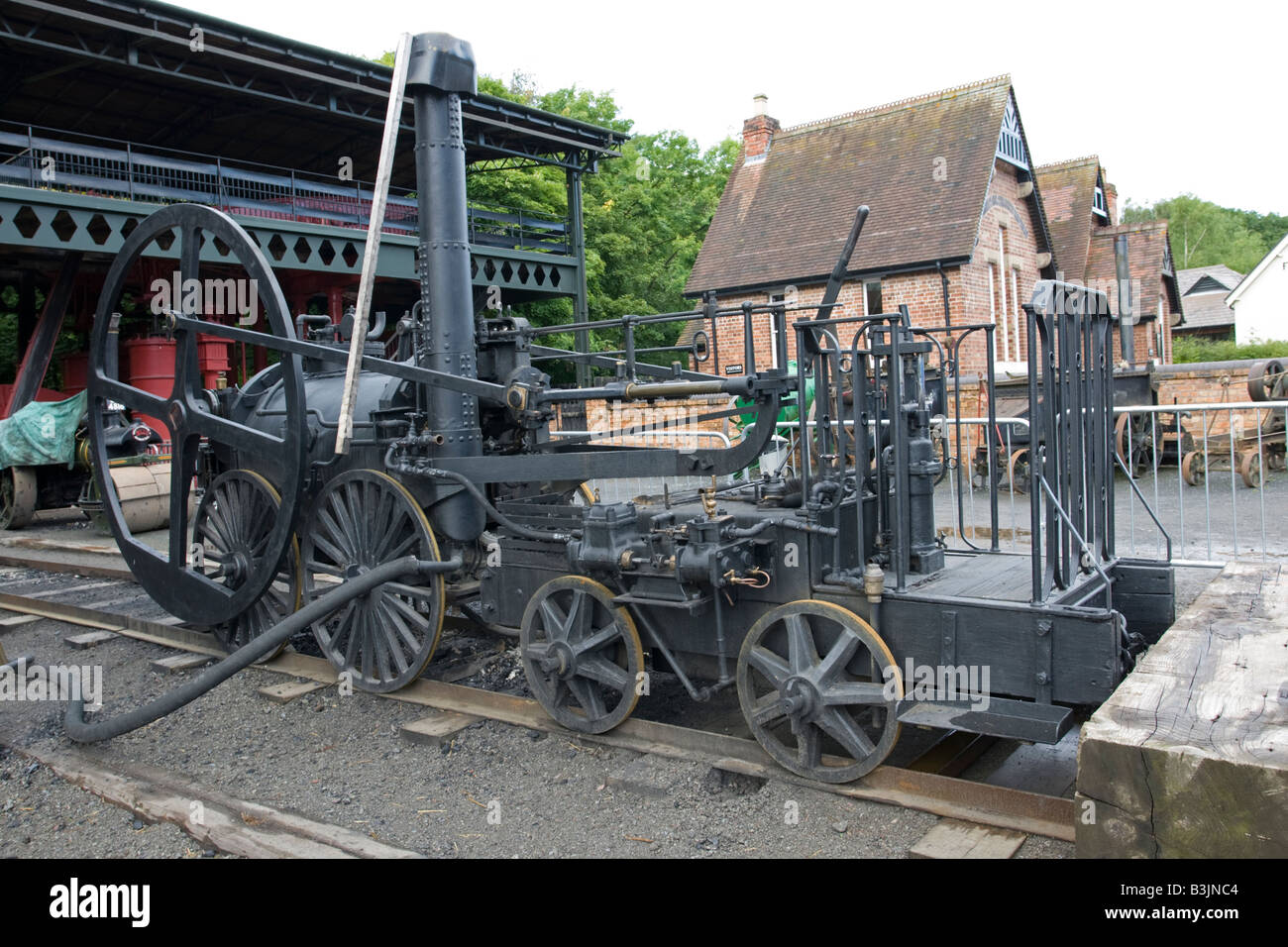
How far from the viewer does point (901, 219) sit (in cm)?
Result: 2298

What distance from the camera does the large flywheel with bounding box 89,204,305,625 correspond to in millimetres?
6121

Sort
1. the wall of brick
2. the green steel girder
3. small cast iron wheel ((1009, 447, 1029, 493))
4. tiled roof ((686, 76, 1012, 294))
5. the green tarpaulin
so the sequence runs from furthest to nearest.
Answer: tiled roof ((686, 76, 1012, 294)), the wall of brick, the green steel girder, small cast iron wheel ((1009, 447, 1029, 493)), the green tarpaulin

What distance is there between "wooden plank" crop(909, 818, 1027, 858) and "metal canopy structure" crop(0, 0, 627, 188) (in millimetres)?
17526

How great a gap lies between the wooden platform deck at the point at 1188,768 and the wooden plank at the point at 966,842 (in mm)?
672

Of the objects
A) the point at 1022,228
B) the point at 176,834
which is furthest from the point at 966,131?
the point at 176,834

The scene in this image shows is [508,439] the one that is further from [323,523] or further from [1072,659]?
[1072,659]

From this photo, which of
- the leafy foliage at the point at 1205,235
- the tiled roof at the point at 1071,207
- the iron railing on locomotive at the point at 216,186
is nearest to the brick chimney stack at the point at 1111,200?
the tiled roof at the point at 1071,207


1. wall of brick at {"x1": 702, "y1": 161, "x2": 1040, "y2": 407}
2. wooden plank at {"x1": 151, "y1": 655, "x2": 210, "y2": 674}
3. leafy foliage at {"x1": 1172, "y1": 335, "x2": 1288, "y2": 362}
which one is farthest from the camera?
leafy foliage at {"x1": 1172, "y1": 335, "x2": 1288, "y2": 362}

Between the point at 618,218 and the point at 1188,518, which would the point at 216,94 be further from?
the point at 1188,518

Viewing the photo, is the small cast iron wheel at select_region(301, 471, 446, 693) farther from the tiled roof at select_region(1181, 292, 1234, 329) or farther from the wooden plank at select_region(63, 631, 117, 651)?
the tiled roof at select_region(1181, 292, 1234, 329)

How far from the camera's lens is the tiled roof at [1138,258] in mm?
29453

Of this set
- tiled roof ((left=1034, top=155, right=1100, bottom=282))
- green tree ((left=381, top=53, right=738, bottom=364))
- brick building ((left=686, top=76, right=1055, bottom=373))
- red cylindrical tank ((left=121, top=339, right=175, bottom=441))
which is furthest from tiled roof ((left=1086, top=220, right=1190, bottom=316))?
red cylindrical tank ((left=121, top=339, right=175, bottom=441))

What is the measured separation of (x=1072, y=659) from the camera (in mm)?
3916

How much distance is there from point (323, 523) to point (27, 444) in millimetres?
9723
